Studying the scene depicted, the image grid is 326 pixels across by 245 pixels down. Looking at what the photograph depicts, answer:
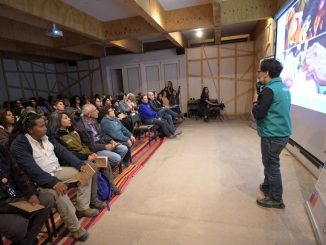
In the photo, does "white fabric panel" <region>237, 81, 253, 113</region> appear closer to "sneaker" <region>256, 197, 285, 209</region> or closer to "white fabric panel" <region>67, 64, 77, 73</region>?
"sneaker" <region>256, 197, 285, 209</region>

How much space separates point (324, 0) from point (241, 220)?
102 inches

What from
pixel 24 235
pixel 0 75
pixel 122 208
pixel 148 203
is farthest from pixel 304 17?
pixel 0 75

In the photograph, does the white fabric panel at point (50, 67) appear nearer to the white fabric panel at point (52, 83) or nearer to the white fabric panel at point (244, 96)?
the white fabric panel at point (52, 83)

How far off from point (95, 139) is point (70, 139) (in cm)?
55

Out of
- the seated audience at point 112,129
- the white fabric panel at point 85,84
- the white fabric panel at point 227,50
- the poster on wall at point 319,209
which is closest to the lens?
the poster on wall at point 319,209

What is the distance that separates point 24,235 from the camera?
1479 millimetres

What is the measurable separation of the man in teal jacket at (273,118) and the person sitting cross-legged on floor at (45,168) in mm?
1879

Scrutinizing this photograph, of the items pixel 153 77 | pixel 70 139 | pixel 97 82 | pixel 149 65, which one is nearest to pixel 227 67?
pixel 153 77

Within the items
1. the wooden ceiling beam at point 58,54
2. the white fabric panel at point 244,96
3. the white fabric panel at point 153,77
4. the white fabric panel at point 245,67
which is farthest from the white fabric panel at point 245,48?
the wooden ceiling beam at point 58,54

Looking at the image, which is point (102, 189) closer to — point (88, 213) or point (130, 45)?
point (88, 213)

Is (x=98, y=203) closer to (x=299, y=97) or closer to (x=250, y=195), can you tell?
(x=250, y=195)

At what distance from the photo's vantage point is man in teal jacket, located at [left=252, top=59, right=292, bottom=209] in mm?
1946

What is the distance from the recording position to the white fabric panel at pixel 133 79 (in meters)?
8.67

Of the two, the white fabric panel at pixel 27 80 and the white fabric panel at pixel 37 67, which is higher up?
the white fabric panel at pixel 37 67
